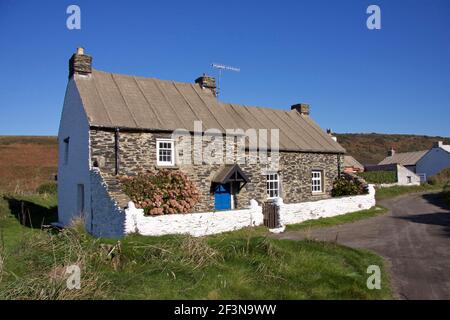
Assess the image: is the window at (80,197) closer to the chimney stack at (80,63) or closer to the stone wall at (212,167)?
the stone wall at (212,167)

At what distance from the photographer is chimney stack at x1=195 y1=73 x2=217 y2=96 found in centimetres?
2295

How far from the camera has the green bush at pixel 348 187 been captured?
77.2 ft

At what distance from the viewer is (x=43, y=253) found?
9.59m

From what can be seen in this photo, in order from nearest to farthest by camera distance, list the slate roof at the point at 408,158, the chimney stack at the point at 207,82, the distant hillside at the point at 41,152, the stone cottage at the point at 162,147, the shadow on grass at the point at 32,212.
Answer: the stone cottage at the point at 162,147, the shadow on grass at the point at 32,212, the chimney stack at the point at 207,82, the distant hillside at the point at 41,152, the slate roof at the point at 408,158

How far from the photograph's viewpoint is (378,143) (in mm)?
110000

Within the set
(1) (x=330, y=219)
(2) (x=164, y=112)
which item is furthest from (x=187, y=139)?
(1) (x=330, y=219)

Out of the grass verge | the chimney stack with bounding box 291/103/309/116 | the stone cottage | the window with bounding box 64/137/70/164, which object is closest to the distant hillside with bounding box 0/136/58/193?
the window with bounding box 64/137/70/164

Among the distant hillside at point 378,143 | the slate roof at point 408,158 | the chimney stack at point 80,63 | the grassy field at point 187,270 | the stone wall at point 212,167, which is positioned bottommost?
the grassy field at point 187,270

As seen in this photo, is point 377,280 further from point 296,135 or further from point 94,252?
point 296,135

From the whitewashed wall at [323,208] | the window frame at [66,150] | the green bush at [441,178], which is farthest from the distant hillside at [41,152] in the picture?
the green bush at [441,178]

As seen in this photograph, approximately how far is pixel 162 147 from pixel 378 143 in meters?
102

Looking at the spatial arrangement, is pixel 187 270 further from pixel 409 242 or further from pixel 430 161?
pixel 430 161

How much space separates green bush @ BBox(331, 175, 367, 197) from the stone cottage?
17.8 inches

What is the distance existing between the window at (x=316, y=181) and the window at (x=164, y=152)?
9239mm
